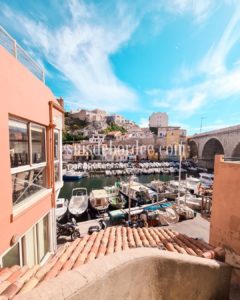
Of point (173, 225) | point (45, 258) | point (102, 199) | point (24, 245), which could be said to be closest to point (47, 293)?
point (24, 245)

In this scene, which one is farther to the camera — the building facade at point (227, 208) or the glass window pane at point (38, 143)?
the building facade at point (227, 208)

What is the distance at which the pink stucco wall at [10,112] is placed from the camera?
3.12 m

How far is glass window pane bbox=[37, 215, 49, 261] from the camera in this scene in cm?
492

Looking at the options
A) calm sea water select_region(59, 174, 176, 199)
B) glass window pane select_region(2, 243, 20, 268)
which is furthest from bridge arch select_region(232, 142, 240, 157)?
glass window pane select_region(2, 243, 20, 268)

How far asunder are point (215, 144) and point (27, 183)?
55613mm

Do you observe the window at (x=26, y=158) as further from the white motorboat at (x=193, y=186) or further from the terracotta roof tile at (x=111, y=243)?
the white motorboat at (x=193, y=186)

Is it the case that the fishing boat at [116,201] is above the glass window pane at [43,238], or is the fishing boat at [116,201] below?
below

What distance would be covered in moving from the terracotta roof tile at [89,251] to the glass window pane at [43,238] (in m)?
0.40

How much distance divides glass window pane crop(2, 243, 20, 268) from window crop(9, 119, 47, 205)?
988mm

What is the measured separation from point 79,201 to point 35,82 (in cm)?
1396

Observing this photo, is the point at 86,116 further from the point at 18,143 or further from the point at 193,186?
the point at 18,143

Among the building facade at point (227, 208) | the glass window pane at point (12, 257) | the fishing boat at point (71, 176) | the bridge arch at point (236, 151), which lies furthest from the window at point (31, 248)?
the bridge arch at point (236, 151)

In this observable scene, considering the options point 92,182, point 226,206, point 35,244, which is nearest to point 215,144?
point 92,182

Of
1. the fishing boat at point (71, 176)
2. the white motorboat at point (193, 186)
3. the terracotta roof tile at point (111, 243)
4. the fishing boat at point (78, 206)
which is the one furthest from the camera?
the fishing boat at point (71, 176)
